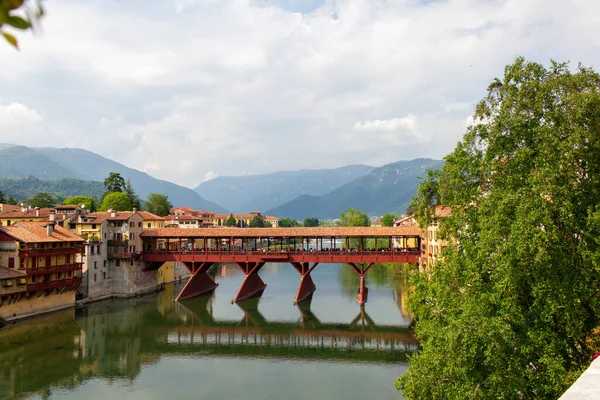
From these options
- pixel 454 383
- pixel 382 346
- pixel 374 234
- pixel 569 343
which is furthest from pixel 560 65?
pixel 374 234

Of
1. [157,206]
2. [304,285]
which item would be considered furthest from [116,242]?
[157,206]

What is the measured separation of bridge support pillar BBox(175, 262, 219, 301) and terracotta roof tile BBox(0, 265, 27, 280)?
648 inches

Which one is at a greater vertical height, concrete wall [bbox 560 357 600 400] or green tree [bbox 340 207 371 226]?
green tree [bbox 340 207 371 226]

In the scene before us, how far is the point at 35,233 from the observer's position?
43.7m

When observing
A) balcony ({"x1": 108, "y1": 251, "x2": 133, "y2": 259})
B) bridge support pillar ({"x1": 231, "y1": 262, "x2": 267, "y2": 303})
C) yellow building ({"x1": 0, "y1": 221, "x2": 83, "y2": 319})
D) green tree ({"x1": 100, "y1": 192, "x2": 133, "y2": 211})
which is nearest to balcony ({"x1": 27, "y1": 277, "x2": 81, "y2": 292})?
yellow building ({"x1": 0, "y1": 221, "x2": 83, "y2": 319})

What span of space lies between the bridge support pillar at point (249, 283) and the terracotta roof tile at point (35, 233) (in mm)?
17015

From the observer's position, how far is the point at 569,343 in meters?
14.6

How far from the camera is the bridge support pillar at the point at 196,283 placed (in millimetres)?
52094

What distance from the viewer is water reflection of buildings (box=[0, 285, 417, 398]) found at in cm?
2855

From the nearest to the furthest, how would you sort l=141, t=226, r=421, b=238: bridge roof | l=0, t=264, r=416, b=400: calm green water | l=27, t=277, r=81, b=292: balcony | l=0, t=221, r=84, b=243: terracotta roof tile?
l=0, t=264, r=416, b=400: calm green water
l=27, t=277, r=81, b=292: balcony
l=0, t=221, r=84, b=243: terracotta roof tile
l=141, t=226, r=421, b=238: bridge roof

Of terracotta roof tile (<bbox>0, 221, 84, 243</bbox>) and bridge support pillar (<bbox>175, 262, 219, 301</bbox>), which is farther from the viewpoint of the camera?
bridge support pillar (<bbox>175, 262, 219, 301</bbox>)

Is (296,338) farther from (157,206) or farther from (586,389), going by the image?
(157,206)

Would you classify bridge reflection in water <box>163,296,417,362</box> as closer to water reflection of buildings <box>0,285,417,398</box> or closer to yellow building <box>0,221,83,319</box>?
water reflection of buildings <box>0,285,417,398</box>

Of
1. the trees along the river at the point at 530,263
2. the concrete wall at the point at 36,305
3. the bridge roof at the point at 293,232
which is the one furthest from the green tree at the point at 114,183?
the trees along the river at the point at 530,263
